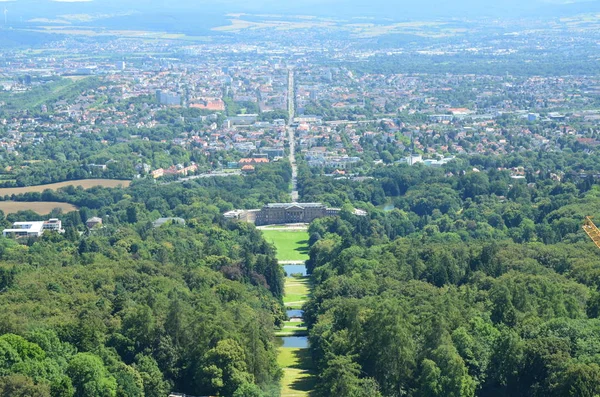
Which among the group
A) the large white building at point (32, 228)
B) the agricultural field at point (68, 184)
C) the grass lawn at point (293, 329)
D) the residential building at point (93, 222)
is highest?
the grass lawn at point (293, 329)

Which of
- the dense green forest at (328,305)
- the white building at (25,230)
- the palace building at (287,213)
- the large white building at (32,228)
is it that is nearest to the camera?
the dense green forest at (328,305)

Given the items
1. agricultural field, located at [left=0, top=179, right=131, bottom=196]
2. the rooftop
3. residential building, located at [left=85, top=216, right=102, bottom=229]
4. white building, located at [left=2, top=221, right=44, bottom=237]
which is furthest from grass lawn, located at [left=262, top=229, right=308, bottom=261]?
agricultural field, located at [left=0, top=179, right=131, bottom=196]

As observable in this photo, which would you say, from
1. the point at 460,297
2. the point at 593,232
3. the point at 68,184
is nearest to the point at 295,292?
the point at 593,232

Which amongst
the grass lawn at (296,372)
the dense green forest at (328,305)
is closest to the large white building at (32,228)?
the dense green forest at (328,305)

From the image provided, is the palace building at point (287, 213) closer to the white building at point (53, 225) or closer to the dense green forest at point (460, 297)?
the dense green forest at point (460, 297)

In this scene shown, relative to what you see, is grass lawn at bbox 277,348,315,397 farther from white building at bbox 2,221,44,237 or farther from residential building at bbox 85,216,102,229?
residential building at bbox 85,216,102,229

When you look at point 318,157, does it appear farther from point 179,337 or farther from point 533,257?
point 179,337
